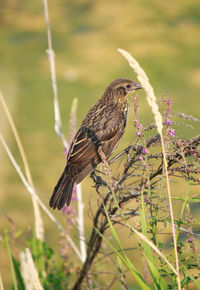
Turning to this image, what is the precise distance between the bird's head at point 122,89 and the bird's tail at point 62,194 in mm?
633

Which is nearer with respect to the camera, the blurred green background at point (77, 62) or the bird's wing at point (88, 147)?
the bird's wing at point (88, 147)

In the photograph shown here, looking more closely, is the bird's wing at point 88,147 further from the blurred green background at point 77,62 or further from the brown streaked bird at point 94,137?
the blurred green background at point 77,62

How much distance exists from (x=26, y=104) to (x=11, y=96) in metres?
0.20

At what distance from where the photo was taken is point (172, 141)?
1.65 m

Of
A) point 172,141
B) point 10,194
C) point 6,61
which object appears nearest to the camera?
point 172,141

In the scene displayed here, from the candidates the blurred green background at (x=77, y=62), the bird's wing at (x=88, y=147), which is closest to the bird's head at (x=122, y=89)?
the bird's wing at (x=88, y=147)

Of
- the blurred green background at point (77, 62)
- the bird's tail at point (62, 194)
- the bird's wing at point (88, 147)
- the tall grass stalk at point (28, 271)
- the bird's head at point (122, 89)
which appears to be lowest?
the tall grass stalk at point (28, 271)

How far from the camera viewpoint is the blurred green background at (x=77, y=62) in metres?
5.02

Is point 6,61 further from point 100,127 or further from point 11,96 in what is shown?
point 100,127

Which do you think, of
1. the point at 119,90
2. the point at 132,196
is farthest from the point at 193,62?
the point at 132,196

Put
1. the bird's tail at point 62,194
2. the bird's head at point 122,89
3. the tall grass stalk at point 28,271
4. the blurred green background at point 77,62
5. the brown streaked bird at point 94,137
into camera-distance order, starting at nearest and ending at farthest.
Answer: the tall grass stalk at point 28,271 < the bird's tail at point 62,194 < the brown streaked bird at point 94,137 < the bird's head at point 122,89 < the blurred green background at point 77,62

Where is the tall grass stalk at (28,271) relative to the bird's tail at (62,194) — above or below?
below

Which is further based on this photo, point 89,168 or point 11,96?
point 11,96

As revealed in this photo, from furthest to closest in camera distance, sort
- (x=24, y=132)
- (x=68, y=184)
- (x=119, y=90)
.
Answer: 1. (x=24, y=132)
2. (x=119, y=90)
3. (x=68, y=184)
